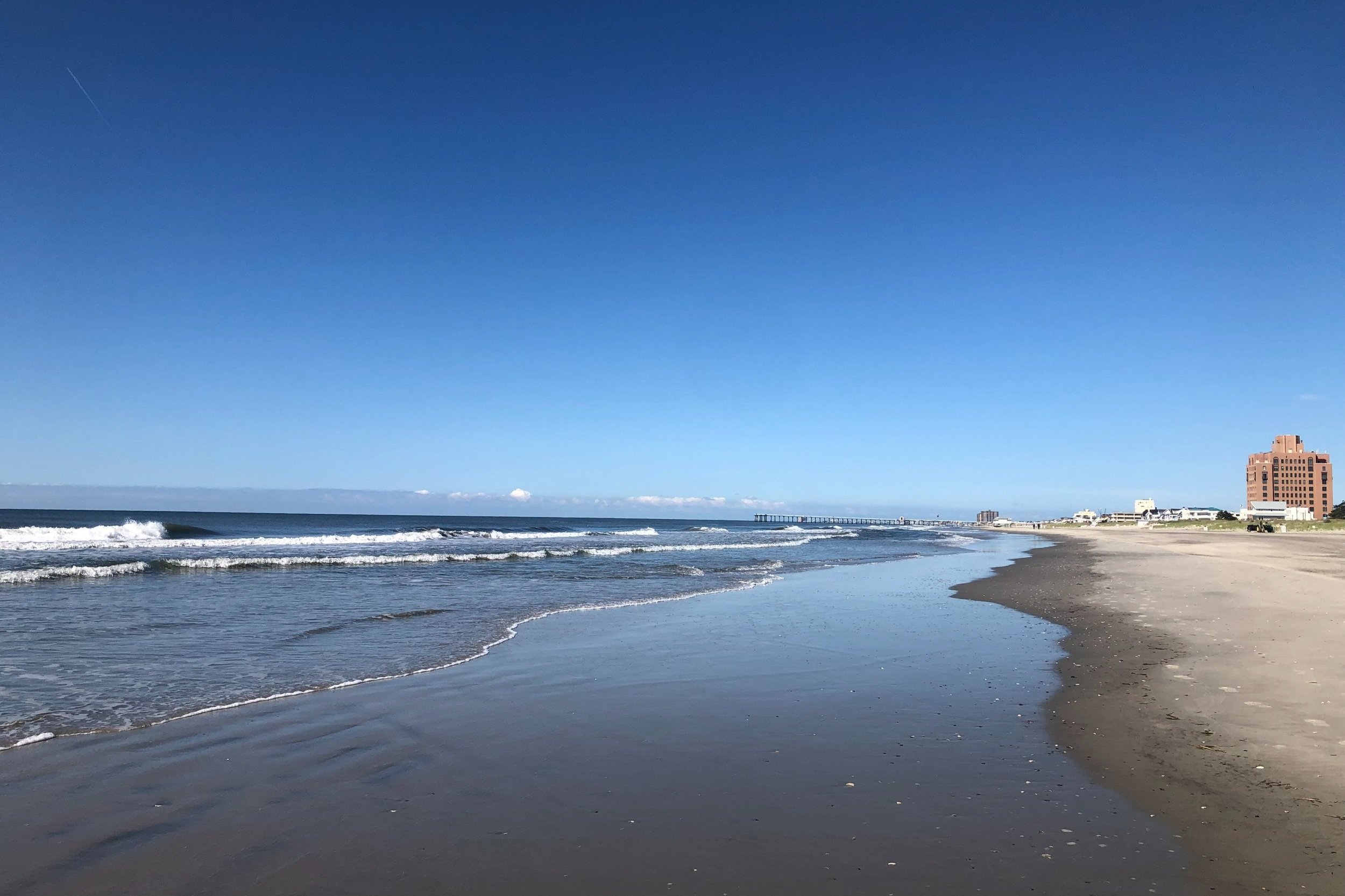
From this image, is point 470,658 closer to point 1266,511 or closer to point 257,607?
point 257,607

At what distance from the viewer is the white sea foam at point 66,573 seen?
19.6m

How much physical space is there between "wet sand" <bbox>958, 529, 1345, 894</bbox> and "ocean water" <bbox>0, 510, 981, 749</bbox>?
8089mm

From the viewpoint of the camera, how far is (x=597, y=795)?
531cm

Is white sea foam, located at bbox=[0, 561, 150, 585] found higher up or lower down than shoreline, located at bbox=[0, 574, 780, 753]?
lower down

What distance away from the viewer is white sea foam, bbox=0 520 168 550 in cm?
3425

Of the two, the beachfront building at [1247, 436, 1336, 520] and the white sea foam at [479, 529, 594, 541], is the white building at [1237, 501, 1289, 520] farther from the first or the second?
the white sea foam at [479, 529, 594, 541]

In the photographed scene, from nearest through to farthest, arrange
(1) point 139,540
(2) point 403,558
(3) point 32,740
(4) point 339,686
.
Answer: (3) point 32,740
(4) point 339,686
(2) point 403,558
(1) point 139,540

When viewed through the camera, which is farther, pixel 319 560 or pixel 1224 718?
pixel 319 560

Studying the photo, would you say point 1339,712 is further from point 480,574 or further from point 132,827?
point 480,574

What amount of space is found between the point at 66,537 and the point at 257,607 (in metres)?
32.9

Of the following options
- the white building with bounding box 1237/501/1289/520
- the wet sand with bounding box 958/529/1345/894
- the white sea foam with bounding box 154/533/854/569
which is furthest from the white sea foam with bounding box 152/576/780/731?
the white building with bounding box 1237/501/1289/520

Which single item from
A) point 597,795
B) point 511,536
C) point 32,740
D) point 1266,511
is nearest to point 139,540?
point 511,536

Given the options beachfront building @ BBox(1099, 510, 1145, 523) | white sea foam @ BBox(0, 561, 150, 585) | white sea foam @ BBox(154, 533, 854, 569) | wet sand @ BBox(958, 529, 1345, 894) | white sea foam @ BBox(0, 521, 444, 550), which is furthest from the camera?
beachfront building @ BBox(1099, 510, 1145, 523)

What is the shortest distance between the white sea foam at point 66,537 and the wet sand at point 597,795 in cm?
3470
